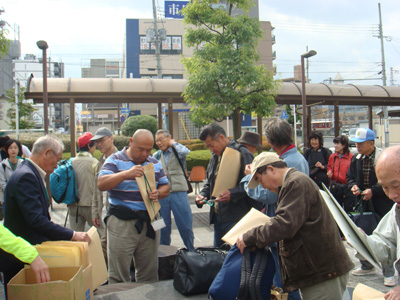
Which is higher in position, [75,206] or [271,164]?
[271,164]

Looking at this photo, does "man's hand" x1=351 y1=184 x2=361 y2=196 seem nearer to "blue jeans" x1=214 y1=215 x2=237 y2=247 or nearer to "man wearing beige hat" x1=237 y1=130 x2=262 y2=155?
"man wearing beige hat" x1=237 y1=130 x2=262 y2=155

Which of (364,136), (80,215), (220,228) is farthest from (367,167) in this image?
(80,215)

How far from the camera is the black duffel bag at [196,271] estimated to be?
3.45 m

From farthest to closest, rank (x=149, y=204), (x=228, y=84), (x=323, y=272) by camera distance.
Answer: (x=228, y=84) → (x=149, y=204) → (x=323, y=272)

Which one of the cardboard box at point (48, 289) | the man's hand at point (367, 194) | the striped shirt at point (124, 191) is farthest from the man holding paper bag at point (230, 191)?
the cardboard box at point (48, 289)

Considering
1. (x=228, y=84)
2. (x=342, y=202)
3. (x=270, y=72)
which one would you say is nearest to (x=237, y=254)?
(x=342, y=202)

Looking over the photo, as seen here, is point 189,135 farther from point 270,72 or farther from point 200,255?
point 200,255

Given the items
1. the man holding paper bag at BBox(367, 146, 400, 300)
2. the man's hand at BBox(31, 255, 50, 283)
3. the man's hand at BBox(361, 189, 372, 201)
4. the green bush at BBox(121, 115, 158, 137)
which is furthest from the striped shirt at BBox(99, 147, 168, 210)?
the green bush at BBox(121, 115, 158, 137)

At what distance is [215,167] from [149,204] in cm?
99

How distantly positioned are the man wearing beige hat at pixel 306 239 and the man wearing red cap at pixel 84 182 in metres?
3.45

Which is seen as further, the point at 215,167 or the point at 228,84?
the point at 228,84

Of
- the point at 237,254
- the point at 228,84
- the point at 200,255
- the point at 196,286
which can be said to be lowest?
the point at 196,286

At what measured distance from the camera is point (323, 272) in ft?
8.26

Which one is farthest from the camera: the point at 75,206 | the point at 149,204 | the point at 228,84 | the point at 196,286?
the point at 228,84
